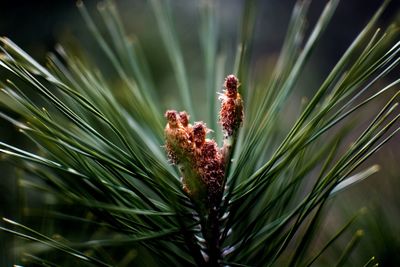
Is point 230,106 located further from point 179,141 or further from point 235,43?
point 235,43

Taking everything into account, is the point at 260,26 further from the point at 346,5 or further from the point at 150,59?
the point at 150,59

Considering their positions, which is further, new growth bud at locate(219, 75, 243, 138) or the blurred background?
the blurred background

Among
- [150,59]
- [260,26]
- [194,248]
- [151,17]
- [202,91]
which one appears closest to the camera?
[194,248]

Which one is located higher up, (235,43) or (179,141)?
(235,43)

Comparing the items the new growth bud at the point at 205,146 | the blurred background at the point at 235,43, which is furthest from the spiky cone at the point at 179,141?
the blurred background at the point at 235,43

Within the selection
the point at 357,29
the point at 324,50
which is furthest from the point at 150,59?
the point at 357,29

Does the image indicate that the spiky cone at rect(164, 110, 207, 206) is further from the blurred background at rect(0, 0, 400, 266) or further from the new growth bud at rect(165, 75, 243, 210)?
the blurred background at rect(0, 0, 400, 266)

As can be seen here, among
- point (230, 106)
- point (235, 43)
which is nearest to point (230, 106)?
point (230, 106)

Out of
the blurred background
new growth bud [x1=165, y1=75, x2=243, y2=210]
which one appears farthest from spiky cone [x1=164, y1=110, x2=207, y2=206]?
the blurred background
